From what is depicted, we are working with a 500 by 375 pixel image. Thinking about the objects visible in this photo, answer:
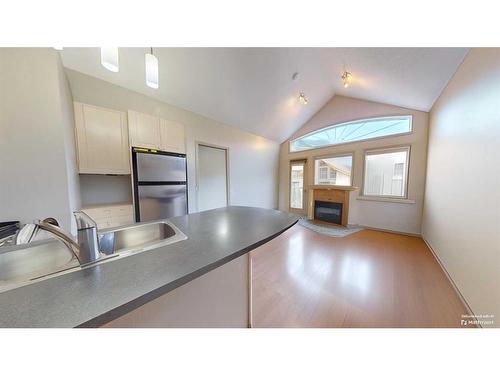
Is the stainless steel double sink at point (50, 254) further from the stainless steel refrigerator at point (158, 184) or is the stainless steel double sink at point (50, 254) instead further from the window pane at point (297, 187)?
the window pane at point (297, 187)

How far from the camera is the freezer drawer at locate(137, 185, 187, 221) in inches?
95.7

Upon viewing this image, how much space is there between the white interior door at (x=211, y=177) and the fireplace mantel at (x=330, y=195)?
233 centimetres

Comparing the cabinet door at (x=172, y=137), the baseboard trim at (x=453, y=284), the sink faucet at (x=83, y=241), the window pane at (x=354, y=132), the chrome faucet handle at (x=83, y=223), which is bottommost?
the baseboard trim at (x=453, y=284)

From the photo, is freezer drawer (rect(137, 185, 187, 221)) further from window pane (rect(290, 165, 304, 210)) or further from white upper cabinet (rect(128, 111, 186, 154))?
window pane (rect(290, 165, 304, 210))

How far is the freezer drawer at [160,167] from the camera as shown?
238 centimetres

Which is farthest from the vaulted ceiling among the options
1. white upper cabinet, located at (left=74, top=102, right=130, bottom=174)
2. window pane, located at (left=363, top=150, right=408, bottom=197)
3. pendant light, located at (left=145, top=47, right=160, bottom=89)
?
pendant light, located at (left=145, top=47, right=160, bottom=89)

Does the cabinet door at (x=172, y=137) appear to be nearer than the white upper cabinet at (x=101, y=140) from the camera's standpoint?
No

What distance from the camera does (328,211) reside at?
4.08 metres

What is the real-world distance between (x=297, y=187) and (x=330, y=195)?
1167 mm

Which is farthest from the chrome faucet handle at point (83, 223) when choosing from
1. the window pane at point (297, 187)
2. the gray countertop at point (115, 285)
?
the window pane at point (297, 187)

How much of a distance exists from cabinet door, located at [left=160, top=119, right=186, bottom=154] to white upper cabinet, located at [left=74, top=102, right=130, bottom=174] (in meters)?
0.50

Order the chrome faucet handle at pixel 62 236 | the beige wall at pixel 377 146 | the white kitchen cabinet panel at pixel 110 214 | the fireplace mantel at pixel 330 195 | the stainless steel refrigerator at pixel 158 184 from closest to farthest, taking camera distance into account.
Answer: the chrome faucet handle at pixel 62 236 → the white kitchen cabinet panel at pixel 110 214 → the stainless steel refrigerator at pixel 158 184 → the beige wall at pixel 377 146 → the fireplace mantel at pixel 330 195
